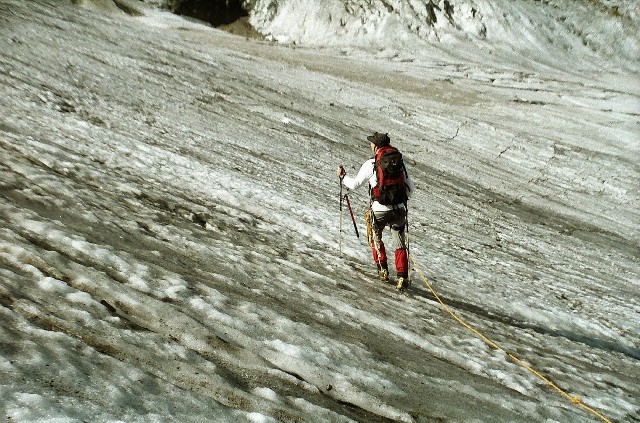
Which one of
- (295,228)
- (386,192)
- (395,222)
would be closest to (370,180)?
(386,192)

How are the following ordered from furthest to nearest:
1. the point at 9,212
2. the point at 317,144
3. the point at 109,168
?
the point at 317,144
the point at 109,168
the point at 9,212

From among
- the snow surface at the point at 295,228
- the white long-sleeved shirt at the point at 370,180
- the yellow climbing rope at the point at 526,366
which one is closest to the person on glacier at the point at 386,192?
the white long-sleeved shirt at the point at 370,180

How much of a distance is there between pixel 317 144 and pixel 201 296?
14.2 metres

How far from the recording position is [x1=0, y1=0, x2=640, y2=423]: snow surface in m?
4.76

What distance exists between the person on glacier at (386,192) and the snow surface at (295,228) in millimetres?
478

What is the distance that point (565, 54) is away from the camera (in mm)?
32688

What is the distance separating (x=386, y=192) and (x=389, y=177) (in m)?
0.27

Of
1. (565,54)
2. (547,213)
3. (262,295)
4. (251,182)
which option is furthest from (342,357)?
(565,54)

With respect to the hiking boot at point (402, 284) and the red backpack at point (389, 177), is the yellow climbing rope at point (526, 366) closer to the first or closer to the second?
the hiking boot at point (402, 284)

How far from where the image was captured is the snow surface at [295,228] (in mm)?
Answer: 4758

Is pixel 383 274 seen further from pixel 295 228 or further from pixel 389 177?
pixel 295 228

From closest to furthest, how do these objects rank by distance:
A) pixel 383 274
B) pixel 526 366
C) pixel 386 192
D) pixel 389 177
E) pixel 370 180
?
1. pixel 526 366
2. pixel 389 177
3. pixel 386 192
4. pixel 370 180
5. pixel 383 274

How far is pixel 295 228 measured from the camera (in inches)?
445

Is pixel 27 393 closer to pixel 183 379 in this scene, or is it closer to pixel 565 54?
pixel 183 379
